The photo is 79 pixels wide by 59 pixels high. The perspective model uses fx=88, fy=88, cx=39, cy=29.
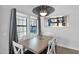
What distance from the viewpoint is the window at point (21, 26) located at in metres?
1.23

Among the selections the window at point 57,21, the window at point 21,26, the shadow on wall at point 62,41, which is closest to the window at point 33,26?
the window at point 21,26

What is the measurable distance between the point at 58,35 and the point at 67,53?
11.3 inches

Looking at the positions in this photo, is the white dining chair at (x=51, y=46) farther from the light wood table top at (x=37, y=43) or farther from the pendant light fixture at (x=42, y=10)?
the pendant light fixture at (x=42, y=10)

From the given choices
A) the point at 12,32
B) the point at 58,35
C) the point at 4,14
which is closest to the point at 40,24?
the point at 58,35

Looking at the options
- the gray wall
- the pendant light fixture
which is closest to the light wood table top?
the gray wall

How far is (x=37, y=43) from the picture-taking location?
1293mm

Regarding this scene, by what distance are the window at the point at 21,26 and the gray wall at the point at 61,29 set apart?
0.38 ft

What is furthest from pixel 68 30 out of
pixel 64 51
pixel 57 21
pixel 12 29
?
pixel 12 29

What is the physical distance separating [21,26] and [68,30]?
26.0 inches

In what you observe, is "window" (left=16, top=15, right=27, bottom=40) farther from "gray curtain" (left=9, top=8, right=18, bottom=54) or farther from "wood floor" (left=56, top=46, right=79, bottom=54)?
"wood floor" (left=56, top=46, right=79, bottom=54)

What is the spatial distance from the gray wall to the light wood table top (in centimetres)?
16
